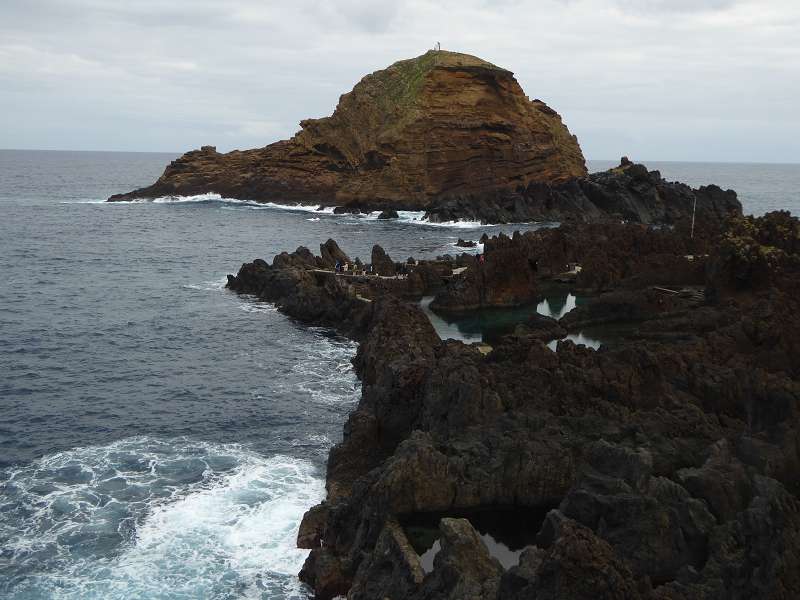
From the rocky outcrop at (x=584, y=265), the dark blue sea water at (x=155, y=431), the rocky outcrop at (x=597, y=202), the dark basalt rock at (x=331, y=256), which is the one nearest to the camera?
the dark blue sea water at (x=155, y=431)

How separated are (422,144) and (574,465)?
378ft

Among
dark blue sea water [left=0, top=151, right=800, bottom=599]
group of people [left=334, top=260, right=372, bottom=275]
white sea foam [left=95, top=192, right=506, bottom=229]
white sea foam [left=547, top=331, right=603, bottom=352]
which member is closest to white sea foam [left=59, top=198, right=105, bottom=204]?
white sea foam [left=95, top=192, right=506, bottom=229]

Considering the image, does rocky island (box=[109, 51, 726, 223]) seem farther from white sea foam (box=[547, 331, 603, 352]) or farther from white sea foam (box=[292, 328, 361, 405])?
white sea foam (box=[292, 328, 361, 405])

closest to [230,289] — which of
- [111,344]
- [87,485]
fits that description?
[111,344]

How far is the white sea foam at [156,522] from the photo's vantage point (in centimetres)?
2386

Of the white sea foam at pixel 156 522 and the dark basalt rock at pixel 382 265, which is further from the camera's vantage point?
the dark basalt rock at pixel 382 265

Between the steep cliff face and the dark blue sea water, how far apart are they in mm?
63908

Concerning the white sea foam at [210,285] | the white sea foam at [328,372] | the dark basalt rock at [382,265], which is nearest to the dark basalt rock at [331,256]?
the dark basalt rock at [382,265]

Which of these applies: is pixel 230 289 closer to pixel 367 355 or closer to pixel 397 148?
pixel 367 355

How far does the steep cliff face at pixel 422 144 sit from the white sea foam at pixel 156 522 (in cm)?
10762

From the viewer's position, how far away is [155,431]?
121 feet

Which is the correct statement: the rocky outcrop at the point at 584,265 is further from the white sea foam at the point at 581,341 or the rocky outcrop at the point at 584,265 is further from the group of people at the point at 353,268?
the group of people at the point at 353,268

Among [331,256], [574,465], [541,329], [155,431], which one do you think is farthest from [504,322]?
[574,465]

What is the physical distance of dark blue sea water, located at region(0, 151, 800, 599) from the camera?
2497 cm
